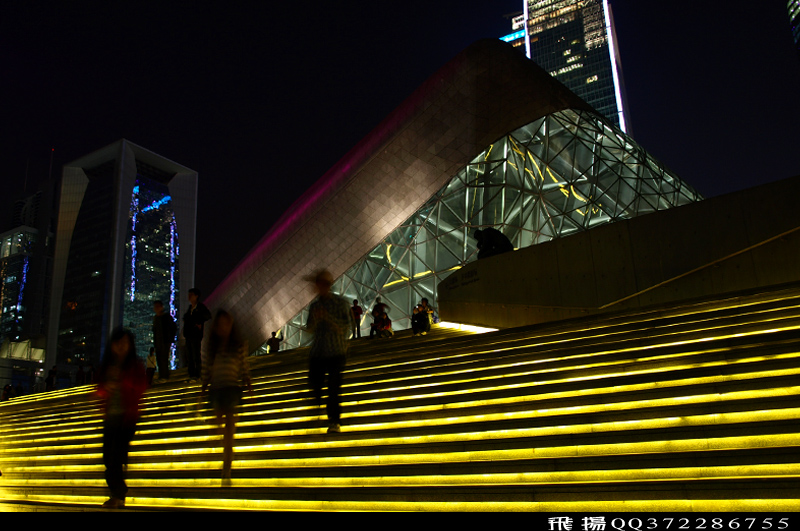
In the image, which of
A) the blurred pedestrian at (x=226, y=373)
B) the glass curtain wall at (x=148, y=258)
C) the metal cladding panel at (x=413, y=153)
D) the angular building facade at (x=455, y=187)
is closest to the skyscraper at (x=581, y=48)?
the glass curtain wall at (x=148, y=258)

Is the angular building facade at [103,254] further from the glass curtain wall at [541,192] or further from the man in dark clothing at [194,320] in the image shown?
the man in dark clothing at [194,320]

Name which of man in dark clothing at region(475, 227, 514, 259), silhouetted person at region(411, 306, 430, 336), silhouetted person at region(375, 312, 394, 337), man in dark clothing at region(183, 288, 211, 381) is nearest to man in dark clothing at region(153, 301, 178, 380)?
man in dark clothing at region(183, 288, 211, 381)

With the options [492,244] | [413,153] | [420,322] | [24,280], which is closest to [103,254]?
[24,280]

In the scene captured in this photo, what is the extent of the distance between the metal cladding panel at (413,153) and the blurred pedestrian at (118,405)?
13.6 m

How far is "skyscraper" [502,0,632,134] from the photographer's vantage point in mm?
114312

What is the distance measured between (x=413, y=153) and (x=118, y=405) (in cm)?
1407

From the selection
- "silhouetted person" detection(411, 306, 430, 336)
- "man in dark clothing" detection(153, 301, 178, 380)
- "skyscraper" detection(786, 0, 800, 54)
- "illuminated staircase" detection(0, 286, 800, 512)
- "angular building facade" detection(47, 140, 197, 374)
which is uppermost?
"skyscraper" detection(786, 0, 800, 54)

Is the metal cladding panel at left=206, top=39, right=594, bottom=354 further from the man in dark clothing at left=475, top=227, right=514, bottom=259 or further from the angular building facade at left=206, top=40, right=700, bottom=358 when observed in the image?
the man in dark clothing at left=475, top=227, right=514, bottom=259

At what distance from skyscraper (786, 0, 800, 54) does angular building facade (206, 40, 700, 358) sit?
90.9m

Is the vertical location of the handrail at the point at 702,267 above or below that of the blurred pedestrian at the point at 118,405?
above

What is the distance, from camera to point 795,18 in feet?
285

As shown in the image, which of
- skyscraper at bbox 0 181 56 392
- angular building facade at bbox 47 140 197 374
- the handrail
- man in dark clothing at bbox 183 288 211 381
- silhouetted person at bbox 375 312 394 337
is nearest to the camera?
the handrail

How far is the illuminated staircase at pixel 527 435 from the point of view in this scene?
2941 millimetres

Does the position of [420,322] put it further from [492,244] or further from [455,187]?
[455,187]
